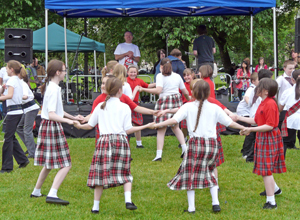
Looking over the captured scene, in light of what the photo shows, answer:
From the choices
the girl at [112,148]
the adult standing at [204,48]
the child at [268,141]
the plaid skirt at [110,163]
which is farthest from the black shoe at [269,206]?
the adult standing at [204,48]

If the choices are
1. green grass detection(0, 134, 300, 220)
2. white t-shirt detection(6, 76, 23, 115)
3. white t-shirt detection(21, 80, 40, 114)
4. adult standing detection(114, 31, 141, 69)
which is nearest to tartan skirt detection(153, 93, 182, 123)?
green grass detection(0, 134, 300, 220)

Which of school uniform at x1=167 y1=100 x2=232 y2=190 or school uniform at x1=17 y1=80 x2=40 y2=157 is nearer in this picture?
school uniform at x1=167 y1=100 x2=232 y2=190

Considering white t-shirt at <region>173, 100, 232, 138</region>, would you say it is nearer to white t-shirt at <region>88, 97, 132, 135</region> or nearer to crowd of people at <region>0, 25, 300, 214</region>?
crowd of people at <region>0, 25, 300, 214</region>

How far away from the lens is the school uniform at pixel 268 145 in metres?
4.48

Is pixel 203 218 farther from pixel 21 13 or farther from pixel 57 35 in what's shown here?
pixel 21 13

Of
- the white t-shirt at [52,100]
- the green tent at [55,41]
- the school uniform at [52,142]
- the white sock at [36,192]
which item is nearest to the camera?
the white t-shirt at [52,100]

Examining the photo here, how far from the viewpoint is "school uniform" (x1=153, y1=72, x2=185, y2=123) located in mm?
7109

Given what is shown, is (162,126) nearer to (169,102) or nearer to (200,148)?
(200,148)

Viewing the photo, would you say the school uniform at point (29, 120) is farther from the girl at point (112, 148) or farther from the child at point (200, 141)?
the child at point (200, 141)

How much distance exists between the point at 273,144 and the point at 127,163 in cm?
171

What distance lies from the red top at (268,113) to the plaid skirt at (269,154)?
14 centimetres

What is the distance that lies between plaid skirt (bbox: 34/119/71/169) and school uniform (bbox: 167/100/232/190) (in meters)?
1.41

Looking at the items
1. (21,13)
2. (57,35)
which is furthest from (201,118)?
(21,13)

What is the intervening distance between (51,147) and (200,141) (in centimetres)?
180
